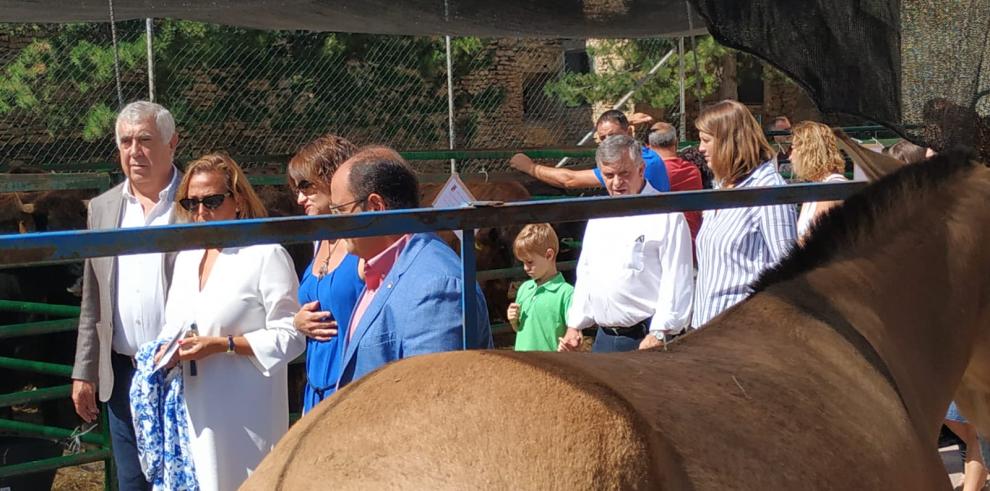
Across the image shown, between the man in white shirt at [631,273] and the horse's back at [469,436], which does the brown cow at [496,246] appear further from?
→ the horse's back at [469,436]

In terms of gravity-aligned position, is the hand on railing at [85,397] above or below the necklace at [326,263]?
below

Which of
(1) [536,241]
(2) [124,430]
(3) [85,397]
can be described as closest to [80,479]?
(3) [85,397]

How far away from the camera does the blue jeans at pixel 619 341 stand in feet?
14.8

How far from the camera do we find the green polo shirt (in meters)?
5.16

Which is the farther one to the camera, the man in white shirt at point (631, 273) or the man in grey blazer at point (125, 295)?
the man in white shirt at point (631, 273)

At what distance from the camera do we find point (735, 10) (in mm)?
3369

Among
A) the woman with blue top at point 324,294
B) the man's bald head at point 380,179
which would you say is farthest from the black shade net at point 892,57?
the woman with blue top at point 324,294

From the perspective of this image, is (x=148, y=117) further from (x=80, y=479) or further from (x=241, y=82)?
(x=241, y=82)

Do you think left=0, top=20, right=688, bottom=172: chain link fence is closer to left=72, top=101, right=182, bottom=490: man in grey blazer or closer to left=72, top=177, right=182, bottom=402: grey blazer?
left=72, top=101, right=182, bottom=490: man in grey blazer

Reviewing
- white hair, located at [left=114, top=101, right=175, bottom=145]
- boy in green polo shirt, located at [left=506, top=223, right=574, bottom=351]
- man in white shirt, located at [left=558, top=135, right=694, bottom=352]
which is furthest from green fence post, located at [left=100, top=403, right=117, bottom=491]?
man in white shirt, located at [left=558, top=135, right=694, bottom=352]

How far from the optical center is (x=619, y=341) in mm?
4520

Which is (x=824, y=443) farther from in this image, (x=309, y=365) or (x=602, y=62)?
(x=602, y=62)

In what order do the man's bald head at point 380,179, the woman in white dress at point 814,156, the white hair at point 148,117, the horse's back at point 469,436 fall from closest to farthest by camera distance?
the horse's back at point 469,436 < the man's bald head at point 380,179 < the white hair at point 148,117 < the woman in white dress at point 814,156

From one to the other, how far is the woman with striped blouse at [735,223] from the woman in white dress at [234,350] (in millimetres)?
1582
